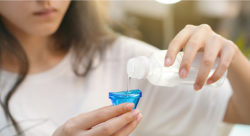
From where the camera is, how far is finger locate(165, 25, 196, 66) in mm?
464

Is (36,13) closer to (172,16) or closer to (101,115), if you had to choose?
(101,115)

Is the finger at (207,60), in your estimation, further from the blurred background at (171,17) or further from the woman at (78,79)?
the blurred background at (171,17)

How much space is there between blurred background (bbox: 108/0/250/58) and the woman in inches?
8.5

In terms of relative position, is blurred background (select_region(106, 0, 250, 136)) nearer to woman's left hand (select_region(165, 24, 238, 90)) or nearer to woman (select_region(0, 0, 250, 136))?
woman (select_region(0, 0, 250, 136))

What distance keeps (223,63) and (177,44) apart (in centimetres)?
9

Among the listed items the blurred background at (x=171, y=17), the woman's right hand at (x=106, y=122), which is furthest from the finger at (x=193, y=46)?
the blurred background at (x=171, y=17)

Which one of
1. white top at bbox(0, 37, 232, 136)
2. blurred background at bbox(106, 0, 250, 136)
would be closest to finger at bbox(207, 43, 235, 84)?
white top at bbox(0, 37, 232, 136)

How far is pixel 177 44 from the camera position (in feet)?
1.59

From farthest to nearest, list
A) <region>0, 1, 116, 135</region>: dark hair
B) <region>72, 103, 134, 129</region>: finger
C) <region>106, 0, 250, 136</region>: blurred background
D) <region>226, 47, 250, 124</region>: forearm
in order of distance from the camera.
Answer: <region>106, 0, 250, 136</region>: blurred background < <region>0, 1, 116, 135</region>: dark hair < <region>226, 47, 250, 124</region>: forearm < <region>72, 103, 134, 129</region>: finger

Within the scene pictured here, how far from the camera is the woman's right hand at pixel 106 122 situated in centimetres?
41

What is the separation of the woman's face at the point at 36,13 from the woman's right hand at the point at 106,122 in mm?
313

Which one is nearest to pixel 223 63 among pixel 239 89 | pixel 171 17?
pixel 239 89

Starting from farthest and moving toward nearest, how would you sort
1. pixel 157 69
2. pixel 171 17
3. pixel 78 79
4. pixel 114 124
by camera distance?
1. pixel 171 17
2. pixel 78 79
3. pixel 157 69
4. pixel 114 124

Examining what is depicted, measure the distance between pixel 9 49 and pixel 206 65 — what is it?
56 centimetres
